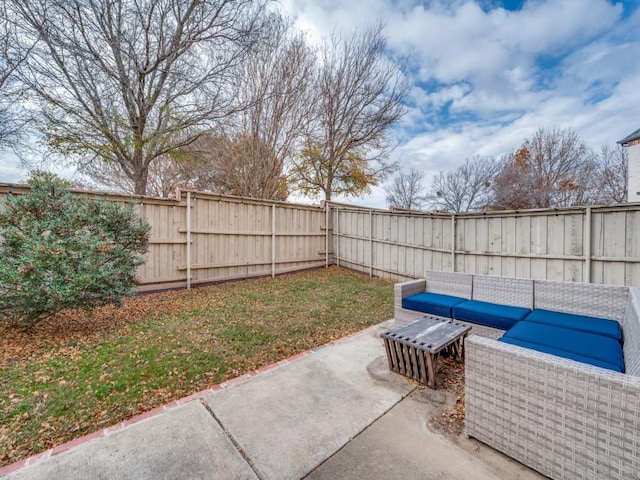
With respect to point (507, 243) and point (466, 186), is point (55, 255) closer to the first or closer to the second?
point (507, 243)

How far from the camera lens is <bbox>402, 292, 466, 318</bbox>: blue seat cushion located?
3604 millimetres

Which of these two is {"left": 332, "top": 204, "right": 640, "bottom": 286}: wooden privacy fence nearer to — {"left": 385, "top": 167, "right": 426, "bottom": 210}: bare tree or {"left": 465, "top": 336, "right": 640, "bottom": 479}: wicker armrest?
{"left": 465, "top": 336, "right": 640, "bottom": 479}: wicker armrest

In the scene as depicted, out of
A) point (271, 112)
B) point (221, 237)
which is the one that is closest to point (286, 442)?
point (221, 237)

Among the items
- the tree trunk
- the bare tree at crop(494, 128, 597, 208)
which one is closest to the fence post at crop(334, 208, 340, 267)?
the tree trunk

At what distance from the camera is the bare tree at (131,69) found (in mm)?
5816

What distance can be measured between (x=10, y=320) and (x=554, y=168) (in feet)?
75.7

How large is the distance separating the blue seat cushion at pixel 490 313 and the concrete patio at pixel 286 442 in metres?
1.22

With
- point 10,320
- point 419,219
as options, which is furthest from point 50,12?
point 419,219

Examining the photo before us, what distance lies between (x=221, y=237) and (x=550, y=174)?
Answer: 19436 mm

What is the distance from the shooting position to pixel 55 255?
3324 mm

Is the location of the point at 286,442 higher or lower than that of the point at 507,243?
lower

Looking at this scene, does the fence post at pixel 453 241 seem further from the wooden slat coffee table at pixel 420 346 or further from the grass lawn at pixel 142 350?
the wooden slat coffee table at pixel 420 346

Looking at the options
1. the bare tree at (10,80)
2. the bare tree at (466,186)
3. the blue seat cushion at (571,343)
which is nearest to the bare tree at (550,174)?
the bare tree at (466,186)

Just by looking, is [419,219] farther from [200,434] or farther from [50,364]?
[50,364]
